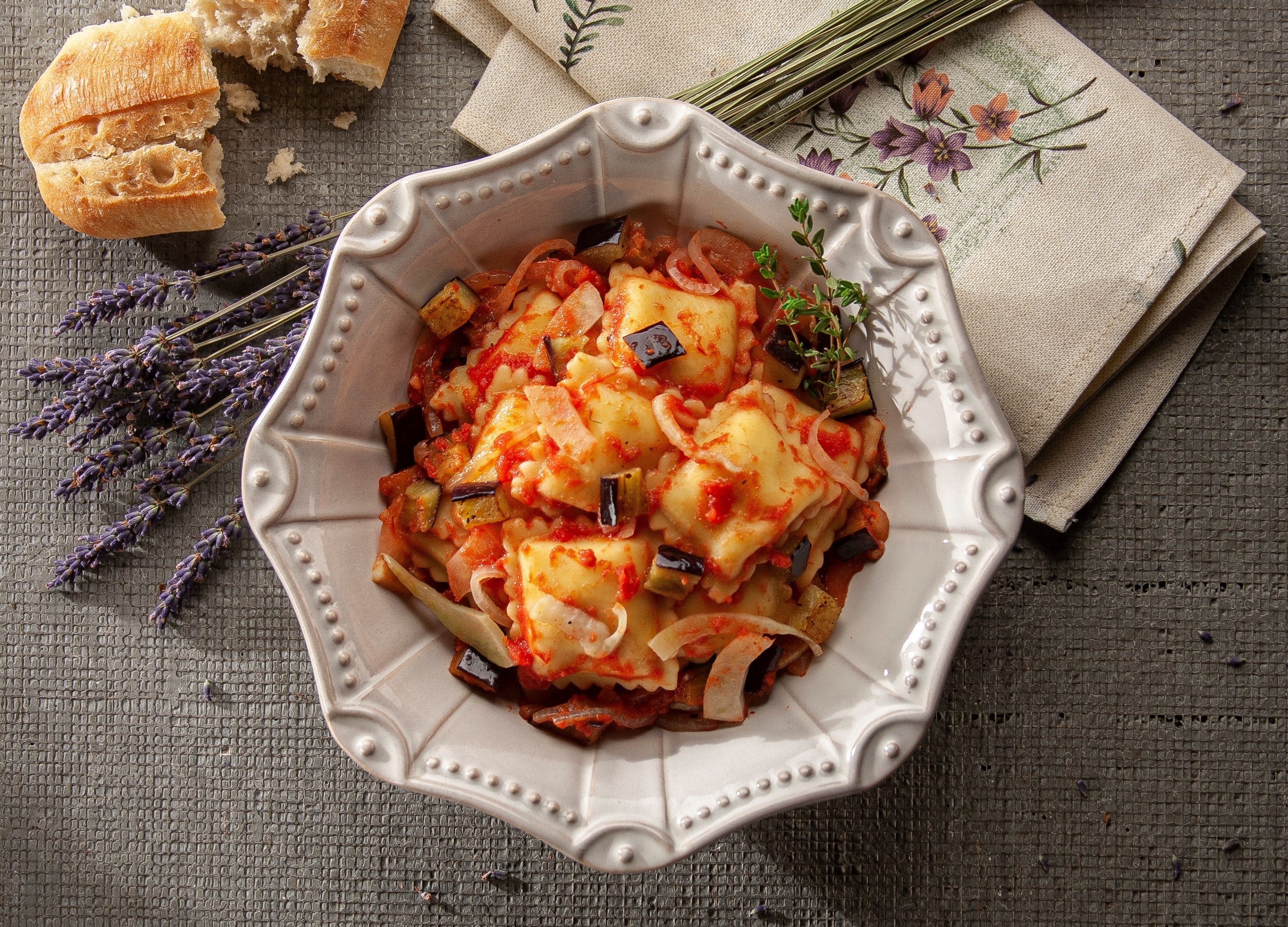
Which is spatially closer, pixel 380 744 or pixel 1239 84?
pixel 380 744

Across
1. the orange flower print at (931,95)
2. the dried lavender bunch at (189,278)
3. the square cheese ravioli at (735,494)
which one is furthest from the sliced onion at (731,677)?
the dried lavender bunch at (189,278)

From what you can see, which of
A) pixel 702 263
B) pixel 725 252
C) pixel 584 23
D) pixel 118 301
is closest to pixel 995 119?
pixel 725 252

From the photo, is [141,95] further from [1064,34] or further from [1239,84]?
[1239,84]

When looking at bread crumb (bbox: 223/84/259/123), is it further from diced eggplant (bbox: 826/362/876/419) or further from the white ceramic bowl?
diced eggplant (bbox: 826/362/876/419)

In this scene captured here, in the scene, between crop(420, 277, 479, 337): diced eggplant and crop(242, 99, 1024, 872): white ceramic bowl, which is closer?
crop(242, 99, 1024, 872): white ceramic bowl

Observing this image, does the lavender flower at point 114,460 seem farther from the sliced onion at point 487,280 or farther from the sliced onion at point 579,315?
the sliced onion at point 579,315

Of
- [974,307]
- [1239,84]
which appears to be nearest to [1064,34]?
[1239,84]

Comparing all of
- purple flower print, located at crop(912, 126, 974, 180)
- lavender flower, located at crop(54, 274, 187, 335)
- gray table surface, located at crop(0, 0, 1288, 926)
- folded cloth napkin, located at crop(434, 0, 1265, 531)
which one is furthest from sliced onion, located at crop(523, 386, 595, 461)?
purple flower print, located at crop(912, 126, 974, 180)
